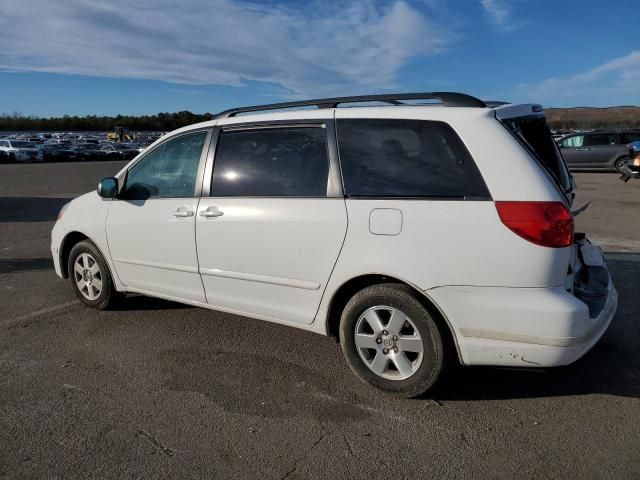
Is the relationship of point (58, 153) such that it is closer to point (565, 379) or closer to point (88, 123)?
point (565, 379)

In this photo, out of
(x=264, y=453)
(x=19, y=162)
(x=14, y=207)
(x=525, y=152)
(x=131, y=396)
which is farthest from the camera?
(x=19, y=162)

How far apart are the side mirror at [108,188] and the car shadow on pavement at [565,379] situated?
3.13m

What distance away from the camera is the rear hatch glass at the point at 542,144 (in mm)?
3180

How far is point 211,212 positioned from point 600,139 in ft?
66.5

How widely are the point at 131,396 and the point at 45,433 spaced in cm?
54

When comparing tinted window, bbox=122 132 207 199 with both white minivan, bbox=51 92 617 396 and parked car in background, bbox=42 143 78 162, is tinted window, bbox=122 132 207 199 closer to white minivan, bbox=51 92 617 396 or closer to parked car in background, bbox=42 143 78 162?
white minivan, bbox=51 92 617 396

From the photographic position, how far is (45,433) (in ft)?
9.80

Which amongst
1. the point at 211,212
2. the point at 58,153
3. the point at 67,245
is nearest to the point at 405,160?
the point at 211,212

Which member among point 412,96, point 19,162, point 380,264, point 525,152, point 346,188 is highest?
point 412,96

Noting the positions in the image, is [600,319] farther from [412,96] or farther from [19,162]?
[19,162]

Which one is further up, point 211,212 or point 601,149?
point 601,149

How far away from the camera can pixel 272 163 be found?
384 cm

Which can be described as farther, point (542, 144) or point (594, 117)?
point (594, 117)

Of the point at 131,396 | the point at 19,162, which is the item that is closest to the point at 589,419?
the point at 131,396
